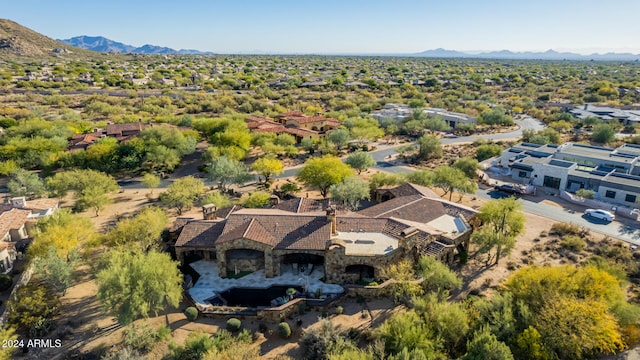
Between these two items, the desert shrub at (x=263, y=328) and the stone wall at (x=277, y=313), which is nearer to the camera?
Answer: the desert shrub at (x=263, y=328)

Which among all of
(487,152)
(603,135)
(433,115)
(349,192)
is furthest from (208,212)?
(603,135)

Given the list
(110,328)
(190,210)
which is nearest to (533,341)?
(110,328)

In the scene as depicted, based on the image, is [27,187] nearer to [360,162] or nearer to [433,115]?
[360,162]

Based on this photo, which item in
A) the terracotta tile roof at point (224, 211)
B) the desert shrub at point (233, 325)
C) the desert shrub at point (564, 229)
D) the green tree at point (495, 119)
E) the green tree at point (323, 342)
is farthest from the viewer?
the green tree at point (495, 119)

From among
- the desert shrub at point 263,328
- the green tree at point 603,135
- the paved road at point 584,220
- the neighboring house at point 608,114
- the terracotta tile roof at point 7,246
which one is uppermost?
the neighboring house at point 608,114

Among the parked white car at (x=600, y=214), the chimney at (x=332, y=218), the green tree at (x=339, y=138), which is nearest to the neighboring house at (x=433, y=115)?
the green tree at (x=339, y=138)

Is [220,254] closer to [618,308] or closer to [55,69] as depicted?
[618,308]

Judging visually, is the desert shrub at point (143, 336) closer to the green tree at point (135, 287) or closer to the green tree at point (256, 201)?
the green tree at point (135, 287)
